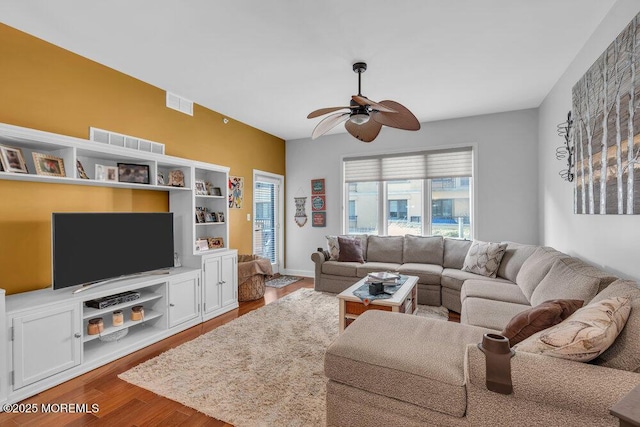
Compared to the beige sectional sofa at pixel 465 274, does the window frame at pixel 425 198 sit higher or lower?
higher

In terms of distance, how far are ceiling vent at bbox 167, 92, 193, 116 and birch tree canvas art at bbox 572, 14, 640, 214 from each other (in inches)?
165

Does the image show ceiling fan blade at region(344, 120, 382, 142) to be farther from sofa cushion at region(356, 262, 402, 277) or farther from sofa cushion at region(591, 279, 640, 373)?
sofa cushion at region(591, 279, 640, 373)

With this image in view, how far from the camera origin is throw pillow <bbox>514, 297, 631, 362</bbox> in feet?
3.88

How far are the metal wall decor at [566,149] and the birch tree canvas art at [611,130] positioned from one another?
0.22 metres

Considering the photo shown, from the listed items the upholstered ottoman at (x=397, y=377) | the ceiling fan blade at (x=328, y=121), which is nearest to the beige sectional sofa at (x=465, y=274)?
the upholstered ottoman at (x=397, y=377)

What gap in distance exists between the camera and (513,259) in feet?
11.7

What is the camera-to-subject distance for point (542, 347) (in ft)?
4.30

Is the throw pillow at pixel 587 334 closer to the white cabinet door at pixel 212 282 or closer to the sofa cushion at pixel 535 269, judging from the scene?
the sofa cushion at pixel 535 269

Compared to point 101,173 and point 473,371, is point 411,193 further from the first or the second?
point 101,173

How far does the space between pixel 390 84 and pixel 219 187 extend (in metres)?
2.55

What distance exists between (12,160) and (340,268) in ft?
12.0

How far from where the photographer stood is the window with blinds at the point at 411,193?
15.8ft

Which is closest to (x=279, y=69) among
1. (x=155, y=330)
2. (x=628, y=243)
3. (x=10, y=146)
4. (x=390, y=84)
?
(x=390, y=84)

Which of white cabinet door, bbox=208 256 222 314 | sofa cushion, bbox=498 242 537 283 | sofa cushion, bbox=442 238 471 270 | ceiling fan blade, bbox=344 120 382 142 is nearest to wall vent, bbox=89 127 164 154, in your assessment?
white cabinet door, bbox=208 256 222 314
